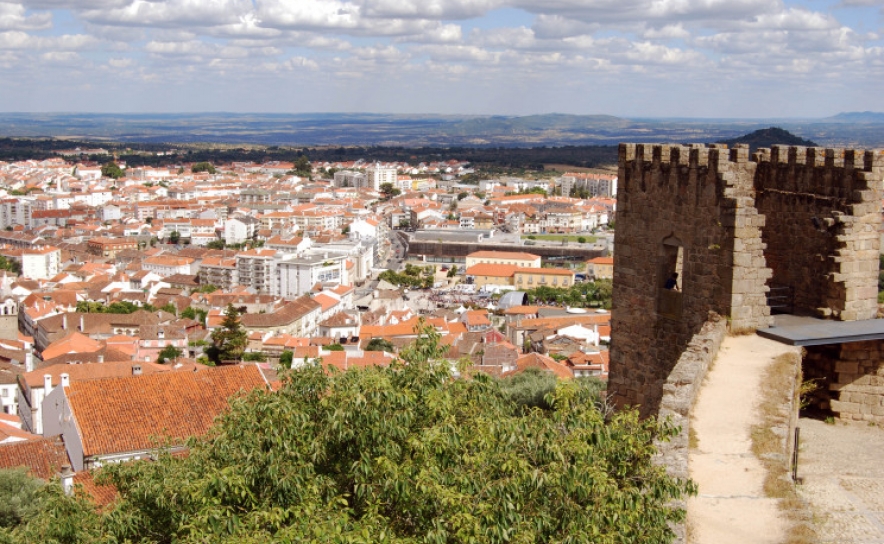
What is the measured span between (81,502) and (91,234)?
270ft

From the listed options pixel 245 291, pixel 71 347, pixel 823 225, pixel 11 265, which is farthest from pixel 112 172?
pixel 823 225

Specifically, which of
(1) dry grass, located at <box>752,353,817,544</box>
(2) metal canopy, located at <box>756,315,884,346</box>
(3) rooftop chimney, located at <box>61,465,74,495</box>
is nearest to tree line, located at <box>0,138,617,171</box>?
(3) rooftop chimney, located at <box>61,465,74,495</box>

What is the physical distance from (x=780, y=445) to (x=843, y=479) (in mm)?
1220

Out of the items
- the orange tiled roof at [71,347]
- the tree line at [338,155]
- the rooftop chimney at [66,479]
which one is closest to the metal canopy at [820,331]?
the rooftop chimney at [66,479]

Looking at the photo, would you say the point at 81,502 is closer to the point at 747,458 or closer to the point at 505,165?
the point at 747,458

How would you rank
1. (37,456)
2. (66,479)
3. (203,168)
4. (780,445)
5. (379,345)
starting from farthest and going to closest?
(203,168)
(379,345)
(37,456)
(66,479)
(780,445)

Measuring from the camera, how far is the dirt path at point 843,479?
5.87m

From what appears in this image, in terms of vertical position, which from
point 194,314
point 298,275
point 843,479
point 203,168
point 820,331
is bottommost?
point 194,314

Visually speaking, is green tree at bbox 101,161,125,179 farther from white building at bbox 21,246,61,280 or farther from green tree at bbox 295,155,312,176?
white building at bbox 21,246,61,280

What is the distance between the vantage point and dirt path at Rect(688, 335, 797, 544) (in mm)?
5047

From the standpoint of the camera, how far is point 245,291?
2243 inches

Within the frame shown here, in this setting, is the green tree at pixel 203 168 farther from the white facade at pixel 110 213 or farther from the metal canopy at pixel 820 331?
the metal canopy at pixel 820 331

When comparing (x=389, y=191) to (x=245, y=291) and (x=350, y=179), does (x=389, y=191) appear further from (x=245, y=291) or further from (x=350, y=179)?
(x=245, y=291)

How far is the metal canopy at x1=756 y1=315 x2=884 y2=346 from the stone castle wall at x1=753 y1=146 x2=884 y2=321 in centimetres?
17
